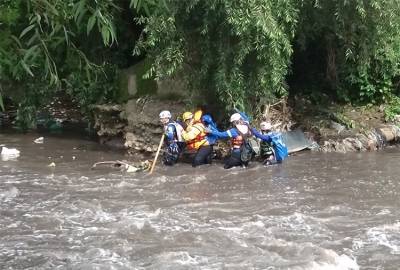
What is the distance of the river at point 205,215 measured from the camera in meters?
6.11

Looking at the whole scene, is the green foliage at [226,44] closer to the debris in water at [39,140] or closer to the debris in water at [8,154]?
the debris in water at [8,154]

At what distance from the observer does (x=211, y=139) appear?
11.6m

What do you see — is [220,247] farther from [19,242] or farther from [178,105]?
[178,105]

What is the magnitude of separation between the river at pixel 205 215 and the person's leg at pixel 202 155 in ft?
0.74

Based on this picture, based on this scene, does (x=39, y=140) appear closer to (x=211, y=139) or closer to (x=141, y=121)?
(x=141, y=121)

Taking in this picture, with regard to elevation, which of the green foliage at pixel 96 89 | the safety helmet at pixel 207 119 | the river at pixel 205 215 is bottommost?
the river at pixel 205 215

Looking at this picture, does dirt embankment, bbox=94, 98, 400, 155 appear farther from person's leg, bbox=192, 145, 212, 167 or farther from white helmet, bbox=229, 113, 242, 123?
white helmet, bbox=229, 113, 242, 123

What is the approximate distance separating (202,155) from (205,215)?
3.70 metres

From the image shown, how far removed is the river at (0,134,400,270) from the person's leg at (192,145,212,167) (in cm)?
23

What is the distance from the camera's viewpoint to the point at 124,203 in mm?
8422

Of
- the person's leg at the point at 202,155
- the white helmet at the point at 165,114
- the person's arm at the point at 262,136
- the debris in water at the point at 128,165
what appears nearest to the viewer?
the debris in water at the point at 128,165

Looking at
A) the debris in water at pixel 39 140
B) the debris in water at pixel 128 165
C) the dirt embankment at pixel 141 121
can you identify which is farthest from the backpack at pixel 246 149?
the debris in water at pixel 39 140

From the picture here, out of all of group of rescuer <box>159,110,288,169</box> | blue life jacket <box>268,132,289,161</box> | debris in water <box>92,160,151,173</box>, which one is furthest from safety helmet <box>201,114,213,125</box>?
debris in water <box>92,160,151,173</box>

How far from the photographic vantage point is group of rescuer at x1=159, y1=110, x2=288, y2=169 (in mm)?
11102
